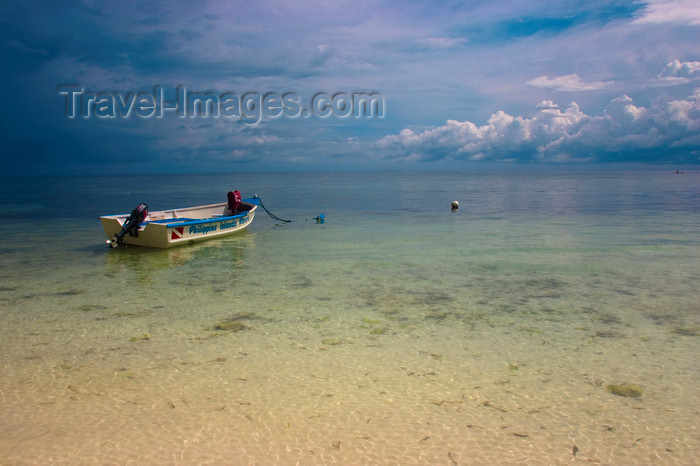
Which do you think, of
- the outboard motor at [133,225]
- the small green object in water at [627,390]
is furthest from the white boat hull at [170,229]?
the small green object in water at [627,390]

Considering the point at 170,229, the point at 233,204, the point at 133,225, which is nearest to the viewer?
the point at 133,225

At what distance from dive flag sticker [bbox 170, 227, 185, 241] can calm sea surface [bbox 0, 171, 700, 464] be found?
242 cm

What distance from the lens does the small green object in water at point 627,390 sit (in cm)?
512

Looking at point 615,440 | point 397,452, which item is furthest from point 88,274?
point 615,440

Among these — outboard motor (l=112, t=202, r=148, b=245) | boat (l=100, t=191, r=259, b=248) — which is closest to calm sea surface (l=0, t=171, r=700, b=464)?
boat (l=100, t=191, r=259, b=248)

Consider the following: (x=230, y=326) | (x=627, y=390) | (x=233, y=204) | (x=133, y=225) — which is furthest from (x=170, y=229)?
(x=627, y=390)

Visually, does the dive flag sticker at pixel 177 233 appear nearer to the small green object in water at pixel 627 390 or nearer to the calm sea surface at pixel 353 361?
the calm sea surface at pixel 353 361

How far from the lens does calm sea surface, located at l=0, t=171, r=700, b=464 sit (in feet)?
14.1

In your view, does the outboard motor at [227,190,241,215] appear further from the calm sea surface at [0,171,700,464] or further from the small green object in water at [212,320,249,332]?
the small green object in water at [212,320,249,332]

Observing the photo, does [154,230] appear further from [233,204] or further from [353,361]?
[353,361]

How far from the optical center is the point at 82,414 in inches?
187

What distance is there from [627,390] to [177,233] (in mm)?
13725

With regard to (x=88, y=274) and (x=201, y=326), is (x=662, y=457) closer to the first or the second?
(x=201, y=326)

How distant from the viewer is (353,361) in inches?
241
